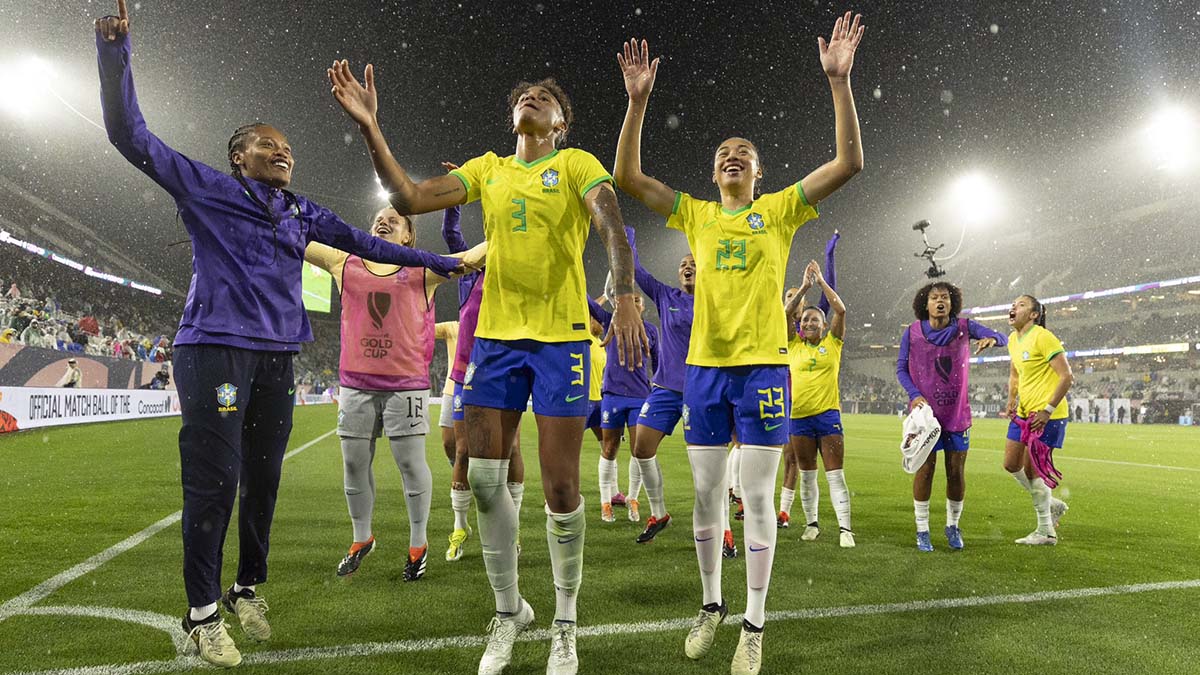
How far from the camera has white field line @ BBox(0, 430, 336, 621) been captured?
3.58 metres

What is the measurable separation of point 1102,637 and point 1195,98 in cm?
4702

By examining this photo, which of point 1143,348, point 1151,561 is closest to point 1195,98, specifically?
point 1143,348

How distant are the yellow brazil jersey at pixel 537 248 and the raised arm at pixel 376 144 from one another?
0.24 meters

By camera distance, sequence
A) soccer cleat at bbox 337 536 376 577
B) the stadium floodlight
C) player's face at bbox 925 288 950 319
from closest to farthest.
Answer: soccer cleat at bbox 337 536 376 577, player's face at bbox 925 288 950 319, the stadium floodlight

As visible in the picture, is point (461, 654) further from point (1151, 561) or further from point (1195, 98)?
point (1195, 98)

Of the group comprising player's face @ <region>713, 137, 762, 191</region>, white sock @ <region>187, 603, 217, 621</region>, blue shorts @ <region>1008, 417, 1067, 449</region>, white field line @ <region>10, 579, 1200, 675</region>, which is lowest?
white field line @ <region>10, 579, 1200, 675</region>

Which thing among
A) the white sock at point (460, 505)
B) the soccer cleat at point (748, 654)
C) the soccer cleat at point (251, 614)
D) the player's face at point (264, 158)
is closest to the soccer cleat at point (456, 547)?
the white sock at point (460, 505)

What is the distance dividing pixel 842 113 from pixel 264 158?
2850mm

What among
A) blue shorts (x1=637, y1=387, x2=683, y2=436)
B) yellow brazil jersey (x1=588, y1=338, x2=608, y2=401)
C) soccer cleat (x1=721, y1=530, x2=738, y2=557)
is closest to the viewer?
soccer cleat (x1=721, y1=530, x2=738, y2=557)

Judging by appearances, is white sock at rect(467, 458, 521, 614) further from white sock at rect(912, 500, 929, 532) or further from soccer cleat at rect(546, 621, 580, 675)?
white sock at rect(912, 500, 929, 532)

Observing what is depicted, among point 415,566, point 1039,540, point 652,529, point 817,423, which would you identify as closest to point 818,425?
point 817,423

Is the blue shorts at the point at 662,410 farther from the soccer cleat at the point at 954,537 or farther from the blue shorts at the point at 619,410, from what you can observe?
the soccer cleat at the point at 954,537

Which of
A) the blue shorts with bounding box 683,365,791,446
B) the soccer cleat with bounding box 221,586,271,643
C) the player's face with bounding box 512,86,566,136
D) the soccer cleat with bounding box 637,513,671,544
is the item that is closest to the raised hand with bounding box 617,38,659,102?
the player's face with bounding box 512,86,566,136

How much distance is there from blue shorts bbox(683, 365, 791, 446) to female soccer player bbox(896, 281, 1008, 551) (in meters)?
2.86
